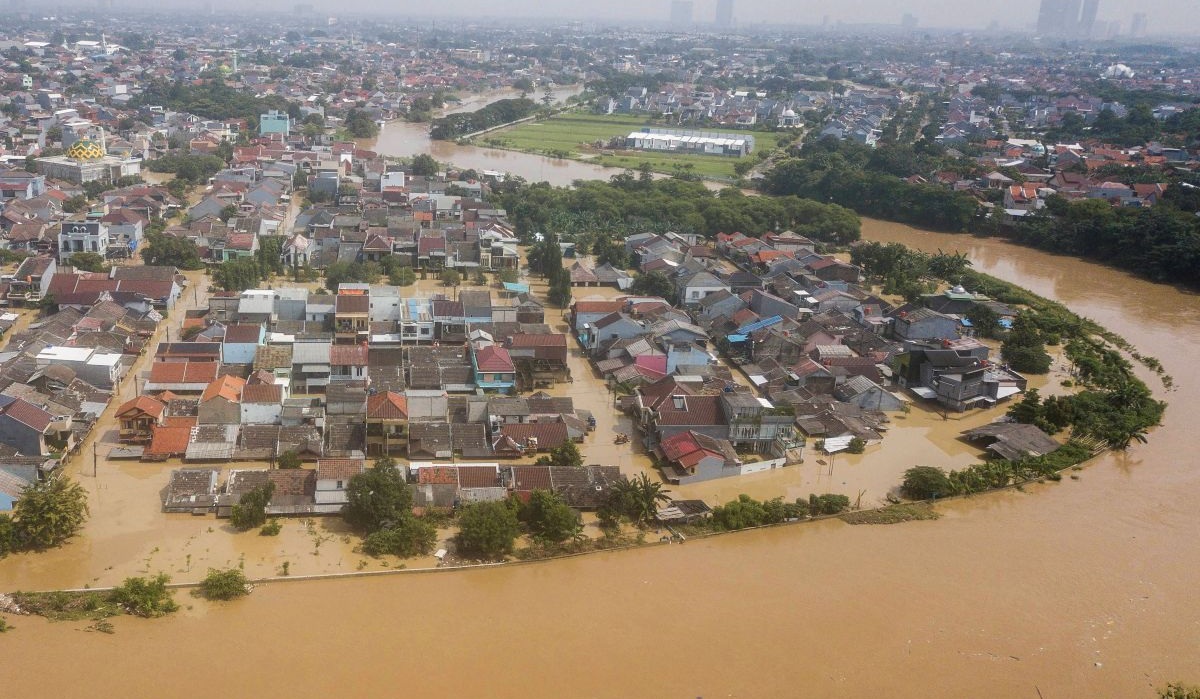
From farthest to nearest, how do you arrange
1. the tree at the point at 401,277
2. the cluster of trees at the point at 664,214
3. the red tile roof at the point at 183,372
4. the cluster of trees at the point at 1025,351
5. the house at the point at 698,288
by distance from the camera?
the cluster of trees at the point at 664,214, the tree at the point at 401,277, the house at the point at 698,288, the cluster of trees at the point at 1025,351, the red tile roof at the point at 183,372

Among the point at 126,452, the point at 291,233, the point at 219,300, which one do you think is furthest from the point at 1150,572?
the point at 291,233

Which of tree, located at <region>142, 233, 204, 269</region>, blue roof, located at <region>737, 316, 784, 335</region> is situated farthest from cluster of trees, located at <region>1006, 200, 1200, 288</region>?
tree, located at <region>142, 233, 204, 269</region>

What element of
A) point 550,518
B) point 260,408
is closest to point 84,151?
point 260,408

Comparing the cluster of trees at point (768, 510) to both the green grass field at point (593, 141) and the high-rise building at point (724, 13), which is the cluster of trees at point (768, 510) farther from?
the high-rise building at point (724, 13)

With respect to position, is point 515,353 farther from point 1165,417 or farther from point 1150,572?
point 1165,417

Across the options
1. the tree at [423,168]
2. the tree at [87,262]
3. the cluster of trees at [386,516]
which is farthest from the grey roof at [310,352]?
the tree at [423,168]

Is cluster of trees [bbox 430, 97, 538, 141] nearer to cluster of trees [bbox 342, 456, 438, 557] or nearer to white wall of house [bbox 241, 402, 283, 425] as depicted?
white wall of house [bbox 241, 402, 283, 425]
